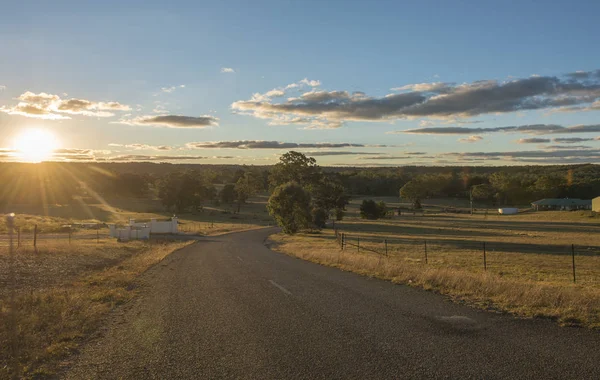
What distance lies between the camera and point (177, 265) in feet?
75.6

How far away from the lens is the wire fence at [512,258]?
2441cm

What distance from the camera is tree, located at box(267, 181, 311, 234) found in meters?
62.8

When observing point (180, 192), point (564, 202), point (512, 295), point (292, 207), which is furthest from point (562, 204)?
point (512, 295)

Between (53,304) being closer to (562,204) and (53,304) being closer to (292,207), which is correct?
(292,207)

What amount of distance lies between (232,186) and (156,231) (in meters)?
63.2

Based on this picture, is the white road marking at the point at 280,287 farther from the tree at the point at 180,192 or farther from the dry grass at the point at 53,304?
the tree at the point at 180,192

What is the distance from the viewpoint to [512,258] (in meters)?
33.2

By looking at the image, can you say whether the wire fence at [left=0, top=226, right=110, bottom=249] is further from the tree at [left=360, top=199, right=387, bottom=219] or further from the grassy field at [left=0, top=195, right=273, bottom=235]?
the tree at [left=360, top=199, right=387, bottom=219]

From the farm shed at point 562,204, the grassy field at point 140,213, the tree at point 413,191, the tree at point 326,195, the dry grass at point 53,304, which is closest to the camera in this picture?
the dry grass at point 53,304

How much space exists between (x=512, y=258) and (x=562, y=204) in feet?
321

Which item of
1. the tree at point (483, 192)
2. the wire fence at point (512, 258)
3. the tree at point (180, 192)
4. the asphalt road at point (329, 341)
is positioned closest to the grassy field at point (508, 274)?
the wire fence at point (512, 258)

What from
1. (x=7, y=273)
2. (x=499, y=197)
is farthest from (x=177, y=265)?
(x=499, y=197)

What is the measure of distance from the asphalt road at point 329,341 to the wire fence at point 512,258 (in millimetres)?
12700

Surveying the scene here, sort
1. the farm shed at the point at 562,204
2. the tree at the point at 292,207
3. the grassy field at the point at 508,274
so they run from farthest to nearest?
the farm shed at the point at 562,204 → the tree at the point at 292,207 → the grassy field at the point at 508,274
